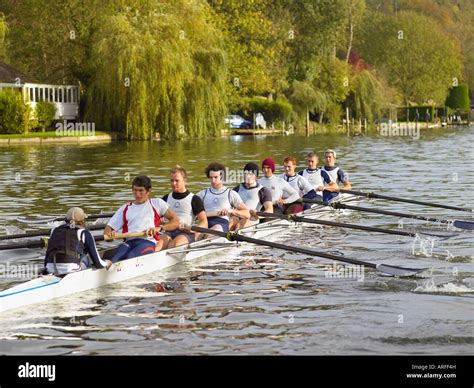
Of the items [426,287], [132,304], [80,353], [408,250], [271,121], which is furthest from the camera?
[271,121]

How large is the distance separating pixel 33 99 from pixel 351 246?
43.3 m

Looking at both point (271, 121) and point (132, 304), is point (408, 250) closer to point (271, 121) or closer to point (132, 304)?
point (132, 304)

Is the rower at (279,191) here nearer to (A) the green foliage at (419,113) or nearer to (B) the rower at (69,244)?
(B) the rower at (69,244)

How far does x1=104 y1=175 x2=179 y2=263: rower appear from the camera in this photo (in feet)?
45.5

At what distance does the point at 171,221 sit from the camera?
14.6 meters

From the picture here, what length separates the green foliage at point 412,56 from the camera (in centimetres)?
10750

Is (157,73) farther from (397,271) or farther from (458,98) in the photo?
(458,98)

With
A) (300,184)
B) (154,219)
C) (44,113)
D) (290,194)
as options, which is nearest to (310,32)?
(44,113)
